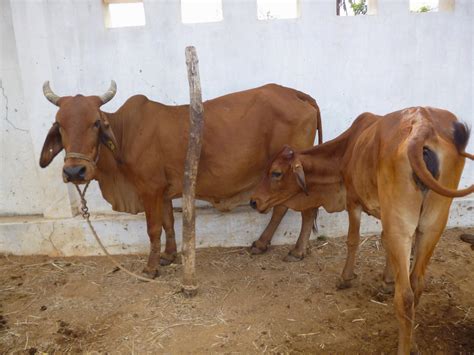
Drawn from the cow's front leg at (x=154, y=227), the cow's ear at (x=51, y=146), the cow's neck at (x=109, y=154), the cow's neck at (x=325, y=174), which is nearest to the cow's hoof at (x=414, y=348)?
the cow's neck at (x=325, y=174)

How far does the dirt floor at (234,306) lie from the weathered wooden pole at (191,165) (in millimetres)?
274

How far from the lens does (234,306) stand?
341cm

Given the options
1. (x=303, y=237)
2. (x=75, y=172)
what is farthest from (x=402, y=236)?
(x=75, y=172)

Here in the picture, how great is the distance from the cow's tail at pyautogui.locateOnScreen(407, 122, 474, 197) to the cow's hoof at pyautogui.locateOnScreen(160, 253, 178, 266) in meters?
2.75

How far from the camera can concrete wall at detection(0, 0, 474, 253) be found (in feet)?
14.1

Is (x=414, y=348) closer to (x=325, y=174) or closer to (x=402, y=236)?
(x=402, y=236)

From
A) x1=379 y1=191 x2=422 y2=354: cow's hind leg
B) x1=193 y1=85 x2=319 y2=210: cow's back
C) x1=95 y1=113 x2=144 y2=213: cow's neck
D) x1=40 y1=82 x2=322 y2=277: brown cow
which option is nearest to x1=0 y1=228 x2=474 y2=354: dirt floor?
x1=40 y1=82 x2=322 y2=277: brown cow

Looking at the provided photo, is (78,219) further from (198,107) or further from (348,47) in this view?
(348,47)

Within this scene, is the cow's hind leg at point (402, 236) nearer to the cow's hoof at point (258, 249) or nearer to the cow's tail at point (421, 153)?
the cow's tail at point (421, 153)

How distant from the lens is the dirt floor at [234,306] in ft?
9.55

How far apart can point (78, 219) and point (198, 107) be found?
7.11 feet

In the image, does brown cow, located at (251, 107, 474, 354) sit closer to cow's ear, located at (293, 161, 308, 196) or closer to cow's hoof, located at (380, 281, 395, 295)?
cow's ear, located at (293, 161, 308, 196)

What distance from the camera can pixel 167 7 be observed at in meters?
4.30

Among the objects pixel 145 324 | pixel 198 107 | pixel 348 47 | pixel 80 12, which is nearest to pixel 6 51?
pixel 80 12
